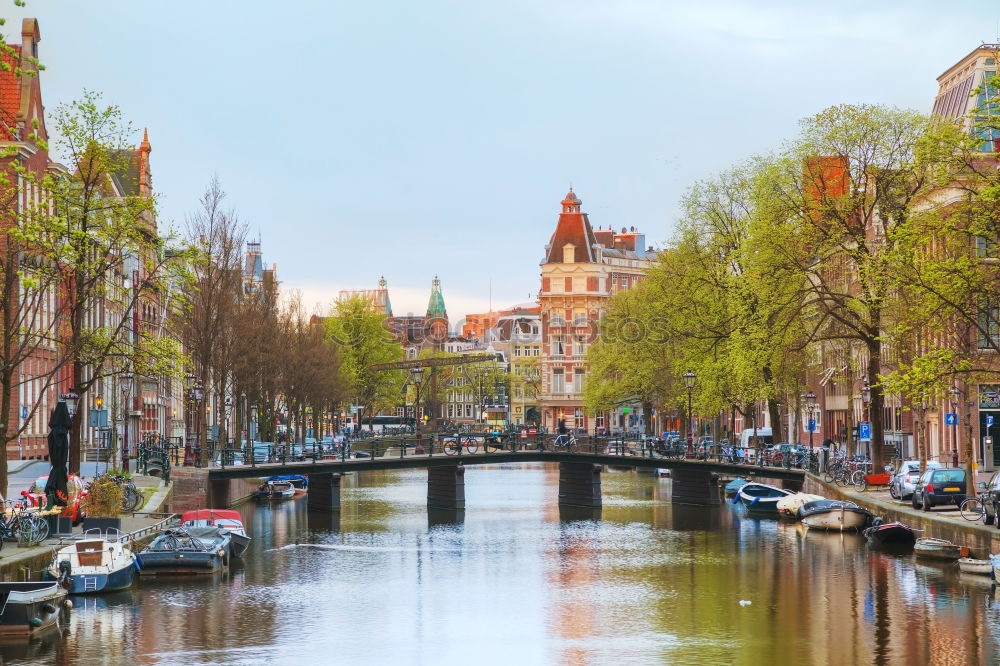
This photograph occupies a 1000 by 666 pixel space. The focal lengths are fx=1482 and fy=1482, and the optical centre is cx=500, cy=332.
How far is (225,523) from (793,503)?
1113 inches

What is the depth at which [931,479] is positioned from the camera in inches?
2199

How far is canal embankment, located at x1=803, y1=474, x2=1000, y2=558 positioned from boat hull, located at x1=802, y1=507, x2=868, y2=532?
2.20 ft

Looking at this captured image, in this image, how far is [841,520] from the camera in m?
61.4

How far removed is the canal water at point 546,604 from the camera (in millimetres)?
34875

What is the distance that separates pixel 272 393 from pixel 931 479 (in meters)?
52.0

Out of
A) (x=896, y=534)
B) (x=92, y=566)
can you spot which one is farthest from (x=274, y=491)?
(x=92, y=566)

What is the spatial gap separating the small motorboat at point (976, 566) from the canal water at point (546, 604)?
0.44 meters

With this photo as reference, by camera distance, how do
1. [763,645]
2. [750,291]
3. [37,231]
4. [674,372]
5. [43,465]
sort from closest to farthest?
[763,645], [37,231], [43,465], [750,291], [674,372]

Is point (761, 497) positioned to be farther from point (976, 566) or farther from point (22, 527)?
point (22, 527)

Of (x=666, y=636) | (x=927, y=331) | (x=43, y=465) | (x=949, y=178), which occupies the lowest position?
(x=666, y=636)

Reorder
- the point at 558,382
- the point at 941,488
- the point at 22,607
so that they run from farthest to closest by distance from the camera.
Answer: the point at 558,382, the point at 941,488, the point at 22,607

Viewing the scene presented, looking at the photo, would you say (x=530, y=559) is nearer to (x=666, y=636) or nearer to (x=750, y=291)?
(x=666, y=636)

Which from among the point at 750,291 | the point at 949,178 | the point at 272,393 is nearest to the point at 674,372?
the point at 750,291

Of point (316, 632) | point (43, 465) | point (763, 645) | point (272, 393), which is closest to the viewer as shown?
point (763, 645)
